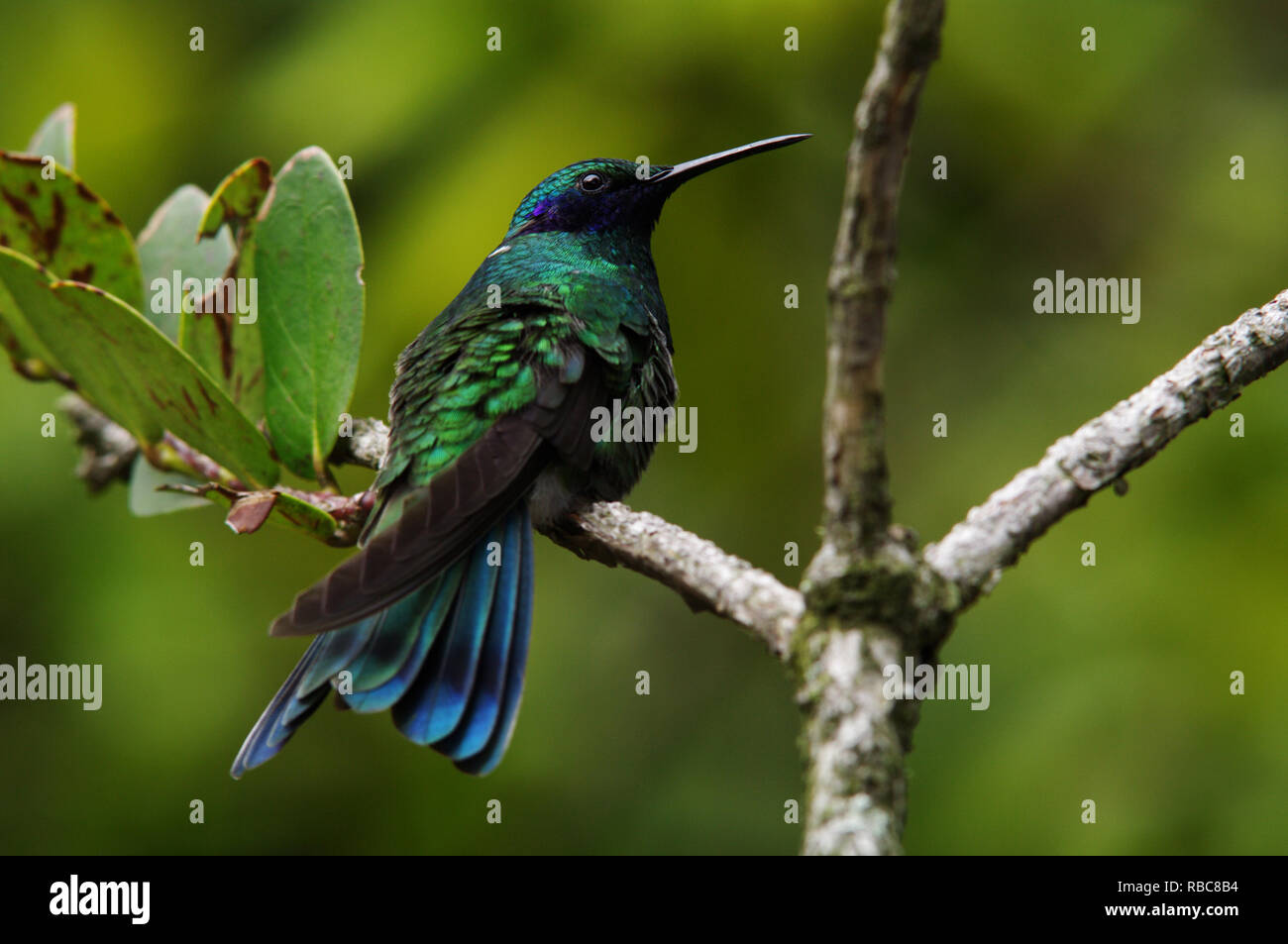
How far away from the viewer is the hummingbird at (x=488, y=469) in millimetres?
2369

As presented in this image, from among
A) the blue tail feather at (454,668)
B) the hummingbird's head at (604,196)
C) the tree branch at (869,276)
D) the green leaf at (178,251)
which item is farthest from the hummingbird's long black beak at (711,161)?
the tree branch at (869,276)

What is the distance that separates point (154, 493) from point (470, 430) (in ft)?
2.84

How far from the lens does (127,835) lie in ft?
12.4

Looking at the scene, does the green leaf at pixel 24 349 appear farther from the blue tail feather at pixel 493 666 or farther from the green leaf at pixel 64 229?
the blue tail feather at pixel 493 666

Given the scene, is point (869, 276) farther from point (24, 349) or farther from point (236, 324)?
point (24, 349)

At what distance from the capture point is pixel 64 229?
108 inches

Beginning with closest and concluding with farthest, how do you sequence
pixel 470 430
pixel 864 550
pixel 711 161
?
pixel 864 550, pixel 470 430, pixel 711 161

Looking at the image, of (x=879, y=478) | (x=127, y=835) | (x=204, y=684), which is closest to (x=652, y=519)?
(x=879, y=478)

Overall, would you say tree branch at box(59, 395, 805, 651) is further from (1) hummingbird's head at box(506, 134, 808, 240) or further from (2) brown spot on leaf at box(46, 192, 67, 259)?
(1) hummingbird's head at box(506, 134, 808, 240)

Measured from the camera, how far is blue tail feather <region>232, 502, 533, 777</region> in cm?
237

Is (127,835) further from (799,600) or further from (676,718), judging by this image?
(799,600)

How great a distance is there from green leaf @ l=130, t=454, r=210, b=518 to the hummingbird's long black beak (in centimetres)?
162

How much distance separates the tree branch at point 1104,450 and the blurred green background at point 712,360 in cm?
137

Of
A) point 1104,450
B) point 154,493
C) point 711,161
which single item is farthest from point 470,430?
point 1104,450
